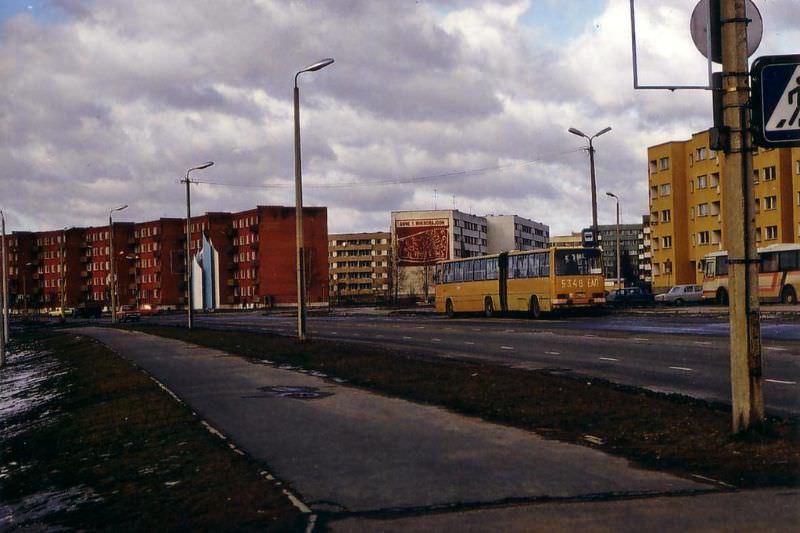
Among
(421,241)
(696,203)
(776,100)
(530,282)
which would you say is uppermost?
(696,203)

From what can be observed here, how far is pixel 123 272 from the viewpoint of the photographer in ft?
491

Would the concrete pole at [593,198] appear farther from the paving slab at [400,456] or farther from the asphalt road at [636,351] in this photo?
the paving slab at [400,456]

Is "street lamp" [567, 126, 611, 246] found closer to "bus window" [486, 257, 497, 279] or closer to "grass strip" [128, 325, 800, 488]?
"bus window" [486, 257, 497, 279]

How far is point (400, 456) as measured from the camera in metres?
8.09

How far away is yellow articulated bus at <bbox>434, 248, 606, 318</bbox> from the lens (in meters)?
38.6

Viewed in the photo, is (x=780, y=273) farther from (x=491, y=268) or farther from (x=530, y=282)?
(x=491, y=268)

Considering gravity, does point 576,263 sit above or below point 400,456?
above

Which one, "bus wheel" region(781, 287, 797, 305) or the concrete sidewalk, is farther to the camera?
"bus wheel" region(781, 287, 797, 305)

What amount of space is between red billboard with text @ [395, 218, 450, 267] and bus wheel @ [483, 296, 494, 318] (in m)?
92.2

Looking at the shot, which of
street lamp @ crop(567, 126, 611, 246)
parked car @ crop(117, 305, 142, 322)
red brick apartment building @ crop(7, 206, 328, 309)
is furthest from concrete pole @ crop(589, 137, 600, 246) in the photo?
red brick apartment building @ crop(7, 206, 328, 309)

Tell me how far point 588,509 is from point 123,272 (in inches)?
5983

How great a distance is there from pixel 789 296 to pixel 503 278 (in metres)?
15.9

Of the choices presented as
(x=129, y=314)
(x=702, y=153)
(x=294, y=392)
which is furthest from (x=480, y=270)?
(x=702, y=153)

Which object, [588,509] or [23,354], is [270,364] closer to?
[588,509]
